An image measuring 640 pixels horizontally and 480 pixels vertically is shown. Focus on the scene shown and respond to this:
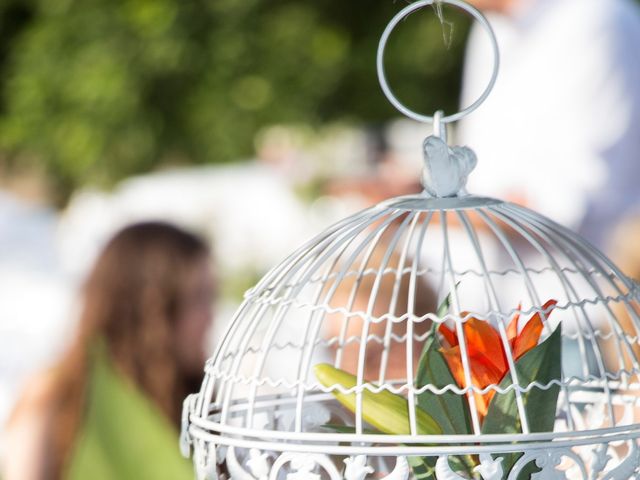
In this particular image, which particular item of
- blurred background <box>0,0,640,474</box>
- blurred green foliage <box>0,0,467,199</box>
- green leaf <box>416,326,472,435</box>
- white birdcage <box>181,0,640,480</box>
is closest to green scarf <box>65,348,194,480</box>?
white birdcage <box>181,0,640,480</box>

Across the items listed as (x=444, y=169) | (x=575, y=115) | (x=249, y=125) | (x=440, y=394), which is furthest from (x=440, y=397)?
(x=249, y=125)

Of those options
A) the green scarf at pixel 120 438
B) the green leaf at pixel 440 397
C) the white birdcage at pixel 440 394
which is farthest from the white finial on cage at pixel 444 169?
the green scarf at pixel 120 438

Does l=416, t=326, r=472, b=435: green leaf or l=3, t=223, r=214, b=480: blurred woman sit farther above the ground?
l=3, t=223, r=214, b=480: blurred woman

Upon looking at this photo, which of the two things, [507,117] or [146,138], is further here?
[146,138]

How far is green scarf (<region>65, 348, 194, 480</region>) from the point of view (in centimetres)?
75

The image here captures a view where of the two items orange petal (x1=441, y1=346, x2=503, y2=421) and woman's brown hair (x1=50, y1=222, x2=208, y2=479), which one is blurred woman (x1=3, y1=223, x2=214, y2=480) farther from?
orange petal (x1=441, y1=346, x2=503, y2=421)

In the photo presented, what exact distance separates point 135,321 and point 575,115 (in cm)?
79

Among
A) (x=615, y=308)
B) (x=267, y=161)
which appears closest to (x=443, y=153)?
(x=615, y=308)

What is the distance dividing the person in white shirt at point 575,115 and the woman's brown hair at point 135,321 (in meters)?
0.57

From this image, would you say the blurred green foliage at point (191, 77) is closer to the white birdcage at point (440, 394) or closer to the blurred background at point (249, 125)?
the blurred background at point (249, 125)

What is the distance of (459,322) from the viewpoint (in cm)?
69

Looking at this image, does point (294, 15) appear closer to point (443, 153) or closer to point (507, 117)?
point (507, 117)

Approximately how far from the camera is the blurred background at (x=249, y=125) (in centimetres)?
171

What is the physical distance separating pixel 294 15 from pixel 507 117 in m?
3.74
